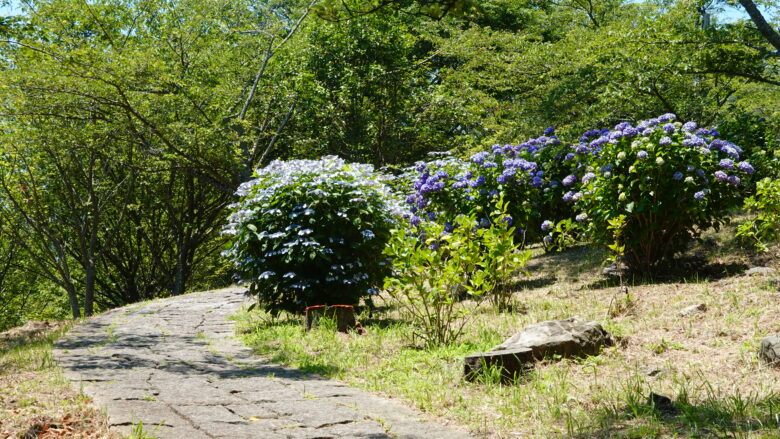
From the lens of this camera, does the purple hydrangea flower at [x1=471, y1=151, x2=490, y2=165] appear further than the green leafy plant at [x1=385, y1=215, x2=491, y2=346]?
Yes

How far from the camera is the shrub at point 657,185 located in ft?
21.0

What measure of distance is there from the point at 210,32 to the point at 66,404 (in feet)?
42.1

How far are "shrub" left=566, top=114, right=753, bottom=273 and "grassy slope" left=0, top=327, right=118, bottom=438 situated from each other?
5.06 metres

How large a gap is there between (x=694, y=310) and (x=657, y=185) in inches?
68.4

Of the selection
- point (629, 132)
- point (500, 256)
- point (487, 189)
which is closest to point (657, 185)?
point (629, 132)

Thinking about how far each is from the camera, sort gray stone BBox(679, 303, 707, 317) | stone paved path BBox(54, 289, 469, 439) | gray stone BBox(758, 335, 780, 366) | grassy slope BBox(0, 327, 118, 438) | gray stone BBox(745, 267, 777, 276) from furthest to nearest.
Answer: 1. gray stone BBox(745, 267, 777, 276)
2. gray stone BBox(679, 303, 707, 317)
3. gray stone BBox(758, 335, 780, 366)
4. stone paved path BBox(54, 289, 469, 439)
5. grassy slope BBox(0, 327, 118, 438)

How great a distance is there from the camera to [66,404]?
3611 mm

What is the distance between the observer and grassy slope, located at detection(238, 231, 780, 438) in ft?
10.5

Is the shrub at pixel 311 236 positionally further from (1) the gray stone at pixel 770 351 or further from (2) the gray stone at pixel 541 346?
(1) the gray stone at pixel 770 351

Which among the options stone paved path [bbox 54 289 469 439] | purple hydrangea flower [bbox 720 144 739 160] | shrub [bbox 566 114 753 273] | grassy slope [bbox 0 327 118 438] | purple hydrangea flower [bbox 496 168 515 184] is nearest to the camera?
grassy slope [bbox 0 327 118 438]

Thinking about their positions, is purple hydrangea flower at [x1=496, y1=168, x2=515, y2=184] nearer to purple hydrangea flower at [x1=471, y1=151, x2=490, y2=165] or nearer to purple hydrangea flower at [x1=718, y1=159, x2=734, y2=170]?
purple hydrangea flower at [x1=471, y1=151, x2=490, y2=165]

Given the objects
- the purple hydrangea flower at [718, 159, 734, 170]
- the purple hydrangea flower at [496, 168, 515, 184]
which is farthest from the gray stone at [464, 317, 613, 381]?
the purple hydrangea flower at [496, 168, 515, 184]

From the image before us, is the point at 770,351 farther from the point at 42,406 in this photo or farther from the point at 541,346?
the point at 42,406

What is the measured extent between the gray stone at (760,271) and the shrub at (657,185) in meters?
0.70
